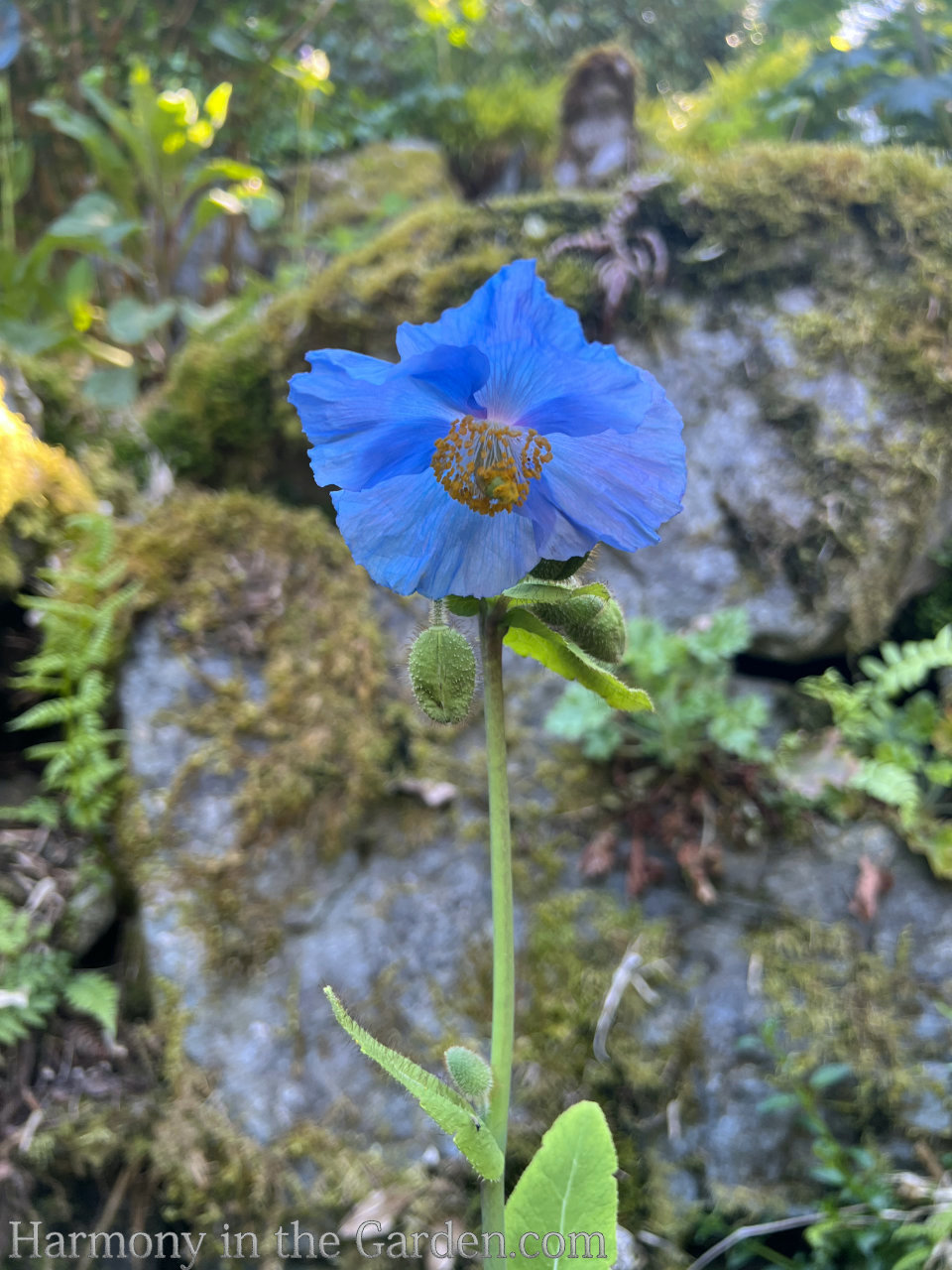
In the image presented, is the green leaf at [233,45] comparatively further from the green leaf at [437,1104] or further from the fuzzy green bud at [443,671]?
the green leaf at [437,1104]

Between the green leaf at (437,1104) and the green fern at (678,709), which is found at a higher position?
the green leaf at (437,1104)

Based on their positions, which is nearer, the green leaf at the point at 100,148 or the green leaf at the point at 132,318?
the green leaf at the point at 132,318

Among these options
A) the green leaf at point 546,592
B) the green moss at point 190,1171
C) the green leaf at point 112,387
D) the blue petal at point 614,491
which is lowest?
the green moss at point 190,1171

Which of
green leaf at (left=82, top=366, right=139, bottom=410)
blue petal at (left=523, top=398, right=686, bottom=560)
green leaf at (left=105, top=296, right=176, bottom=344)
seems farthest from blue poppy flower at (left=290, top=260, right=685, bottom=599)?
green leaf at (left=105, top=296, right=176, bottom=344)

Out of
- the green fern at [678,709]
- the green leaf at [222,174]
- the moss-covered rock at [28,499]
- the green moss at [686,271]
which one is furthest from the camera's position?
the green leaf at [222,174]

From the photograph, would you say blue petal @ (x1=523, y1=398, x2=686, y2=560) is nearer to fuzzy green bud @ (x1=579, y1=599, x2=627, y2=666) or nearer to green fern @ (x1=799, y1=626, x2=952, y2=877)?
fuzzy green bud @ (x1=579, y1=599, x2=627, y2=666)

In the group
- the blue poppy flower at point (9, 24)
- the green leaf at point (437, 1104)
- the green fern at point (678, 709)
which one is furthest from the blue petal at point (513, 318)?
the blue poppy flower at point (9, 24)

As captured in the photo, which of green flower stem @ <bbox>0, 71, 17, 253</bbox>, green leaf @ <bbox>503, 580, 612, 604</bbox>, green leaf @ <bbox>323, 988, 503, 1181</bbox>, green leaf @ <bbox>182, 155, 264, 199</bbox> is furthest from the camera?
green flower stem @ <bbox>0, 71, 17, 253</bbox>

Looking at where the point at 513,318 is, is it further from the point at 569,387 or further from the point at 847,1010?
the point at 847,1010
